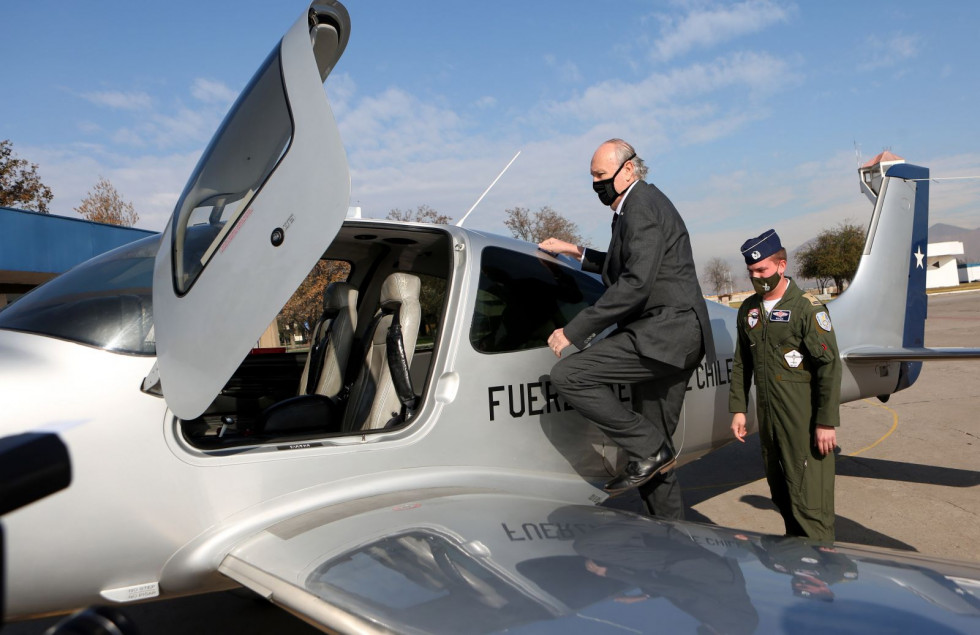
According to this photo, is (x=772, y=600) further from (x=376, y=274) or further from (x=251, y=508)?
(x=376, y=274)

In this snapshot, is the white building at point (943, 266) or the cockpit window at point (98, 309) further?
the white building at point (943, 266)

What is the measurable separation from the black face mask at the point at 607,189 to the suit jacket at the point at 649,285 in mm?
124

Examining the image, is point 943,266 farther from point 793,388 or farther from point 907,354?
point 793,388

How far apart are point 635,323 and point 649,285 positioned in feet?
0.69

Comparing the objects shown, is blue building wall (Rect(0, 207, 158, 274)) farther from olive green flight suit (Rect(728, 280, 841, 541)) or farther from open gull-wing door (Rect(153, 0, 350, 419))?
olive green flight suit (Rect(728, 280, 841, 541))

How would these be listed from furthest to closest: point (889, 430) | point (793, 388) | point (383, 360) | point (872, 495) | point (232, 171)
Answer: point (889, 430) → point (872, 495) → point (383, 360) → point (793, 388) → point (232, 171)

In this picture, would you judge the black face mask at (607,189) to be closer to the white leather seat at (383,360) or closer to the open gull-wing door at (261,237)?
the white leather seat at (383,360)

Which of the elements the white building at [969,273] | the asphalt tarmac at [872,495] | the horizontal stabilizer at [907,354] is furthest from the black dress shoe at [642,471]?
the white building at [969,273]

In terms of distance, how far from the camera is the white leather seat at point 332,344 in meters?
3.72

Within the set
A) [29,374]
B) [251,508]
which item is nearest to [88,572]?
[251,508]

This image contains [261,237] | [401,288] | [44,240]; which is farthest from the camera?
[44,240]

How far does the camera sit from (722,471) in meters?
5.68

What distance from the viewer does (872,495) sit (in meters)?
4.62

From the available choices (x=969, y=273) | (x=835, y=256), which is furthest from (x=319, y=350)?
(x=969, y=273)
